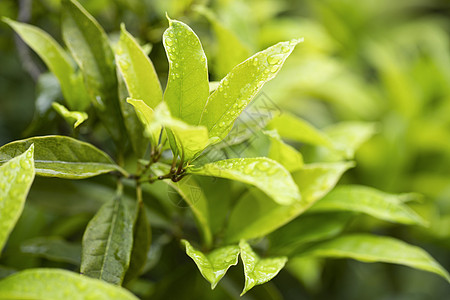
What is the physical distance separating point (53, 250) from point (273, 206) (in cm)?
35

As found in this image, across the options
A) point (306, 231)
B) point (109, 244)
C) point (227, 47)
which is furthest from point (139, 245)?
point (227, 47)

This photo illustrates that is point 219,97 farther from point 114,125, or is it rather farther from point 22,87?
point 22,87

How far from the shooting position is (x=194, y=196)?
602 mm

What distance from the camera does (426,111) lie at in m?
1.33

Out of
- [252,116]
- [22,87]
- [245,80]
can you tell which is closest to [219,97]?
[245,80]

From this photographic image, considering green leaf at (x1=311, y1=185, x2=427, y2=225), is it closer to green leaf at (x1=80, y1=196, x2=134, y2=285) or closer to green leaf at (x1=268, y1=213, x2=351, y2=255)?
green leaf at (x1=268, y1=213, x2=351, y2=255)

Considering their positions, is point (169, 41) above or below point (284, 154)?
above

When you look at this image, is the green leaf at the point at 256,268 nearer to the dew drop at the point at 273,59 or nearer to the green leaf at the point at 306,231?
the green leaf at the point at 306,231

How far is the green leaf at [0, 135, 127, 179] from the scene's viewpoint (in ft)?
1.70

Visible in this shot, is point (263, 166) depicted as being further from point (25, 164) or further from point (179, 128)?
point (25, 164)

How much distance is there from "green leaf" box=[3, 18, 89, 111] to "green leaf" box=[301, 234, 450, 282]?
42 cm

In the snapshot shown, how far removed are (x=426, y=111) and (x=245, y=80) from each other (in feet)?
3.31

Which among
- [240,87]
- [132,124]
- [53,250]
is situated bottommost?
[53,250]

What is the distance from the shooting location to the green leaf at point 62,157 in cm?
52
